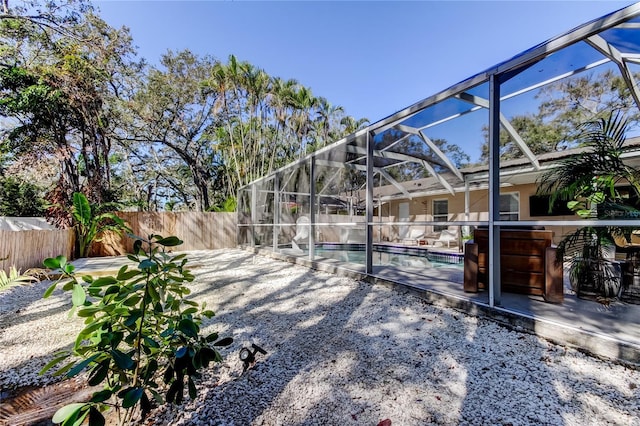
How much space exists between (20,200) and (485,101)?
17756 mm

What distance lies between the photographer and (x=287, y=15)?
422 inches

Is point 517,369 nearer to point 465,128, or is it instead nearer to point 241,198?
point 465,128

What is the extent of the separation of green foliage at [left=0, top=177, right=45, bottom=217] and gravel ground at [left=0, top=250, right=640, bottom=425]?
39.6ft

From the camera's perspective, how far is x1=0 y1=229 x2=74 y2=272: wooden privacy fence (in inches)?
227

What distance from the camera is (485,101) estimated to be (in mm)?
4312

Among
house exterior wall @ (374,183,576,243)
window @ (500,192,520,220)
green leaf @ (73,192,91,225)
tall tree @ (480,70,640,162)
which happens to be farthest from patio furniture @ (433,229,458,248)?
green leaf @ (73,192,91,225)

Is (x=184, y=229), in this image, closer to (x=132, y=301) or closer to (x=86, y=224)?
(x=86, y=224)

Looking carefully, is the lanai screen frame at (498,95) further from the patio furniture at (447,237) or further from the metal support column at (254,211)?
the metal support column at (254,211)

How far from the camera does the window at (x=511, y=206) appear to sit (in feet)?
30.8

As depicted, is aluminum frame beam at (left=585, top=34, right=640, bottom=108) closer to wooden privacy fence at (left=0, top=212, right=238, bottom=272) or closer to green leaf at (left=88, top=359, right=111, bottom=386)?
green leaf at (left=88, top=359, right=111, bottom=386)

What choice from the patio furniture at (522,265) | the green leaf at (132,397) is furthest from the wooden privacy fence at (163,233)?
the patio furniture at (522,265)

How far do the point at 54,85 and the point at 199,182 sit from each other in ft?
27.4

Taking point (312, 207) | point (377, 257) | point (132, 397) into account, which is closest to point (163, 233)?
point (312, 207)

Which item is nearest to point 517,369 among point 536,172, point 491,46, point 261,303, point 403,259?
point 261,303
